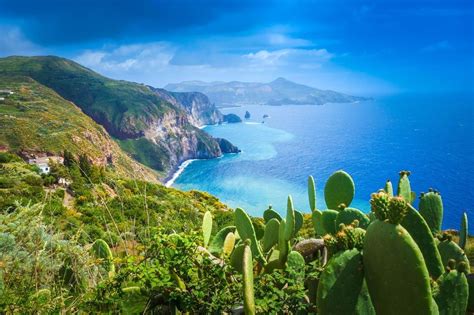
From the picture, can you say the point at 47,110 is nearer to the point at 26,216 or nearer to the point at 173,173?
the point at 173,173

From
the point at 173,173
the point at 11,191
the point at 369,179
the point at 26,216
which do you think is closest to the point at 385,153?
the point at 369,179

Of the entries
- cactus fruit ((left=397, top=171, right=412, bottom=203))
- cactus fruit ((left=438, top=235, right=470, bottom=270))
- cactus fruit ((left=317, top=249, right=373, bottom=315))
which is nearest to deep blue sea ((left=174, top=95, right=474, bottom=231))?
cactus fruit ((left=397, top=171, right=412, bottom=203))

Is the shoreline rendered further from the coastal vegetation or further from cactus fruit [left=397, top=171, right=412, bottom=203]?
cactus fruit [left=397, top=171, right=412, bottom=203]

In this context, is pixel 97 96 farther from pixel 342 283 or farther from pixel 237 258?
pixel 342 283

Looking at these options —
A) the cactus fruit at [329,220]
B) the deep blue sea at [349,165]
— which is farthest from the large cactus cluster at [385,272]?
the deep blue sea at [349,165]

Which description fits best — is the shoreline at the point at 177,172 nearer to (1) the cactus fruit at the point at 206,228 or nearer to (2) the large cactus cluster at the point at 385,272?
(1) the cactus fruit at the point at 206,228

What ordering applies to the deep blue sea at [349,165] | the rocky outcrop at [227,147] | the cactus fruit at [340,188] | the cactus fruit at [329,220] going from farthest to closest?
the rocky outcrop at [227,147] → the deep blue sea at [349,165] → the cactus fruit at [340,188] → the cactus fruit at [329,220]
